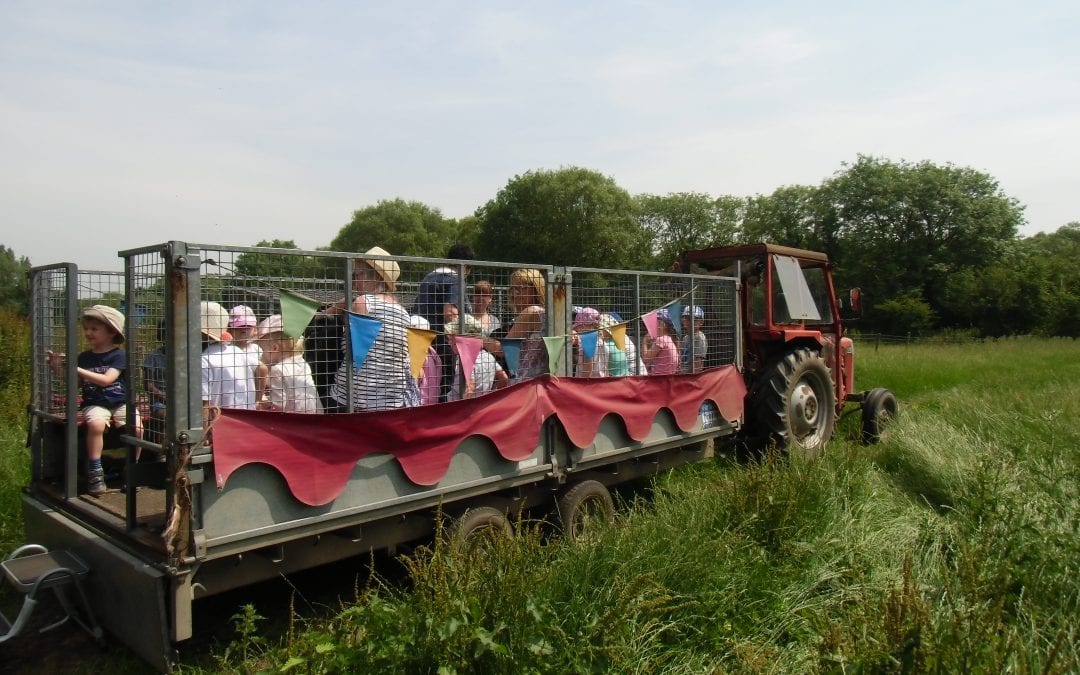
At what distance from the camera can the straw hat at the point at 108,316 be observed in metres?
4.88

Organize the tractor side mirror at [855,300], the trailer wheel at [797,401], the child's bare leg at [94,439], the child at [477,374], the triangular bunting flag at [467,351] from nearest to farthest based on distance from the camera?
the triangular bunting flag at [467,351], the child at [477,374], the child's bare leg at [94,439], the trailer wheel at [797,401], the tractor side mirror at [855,300]

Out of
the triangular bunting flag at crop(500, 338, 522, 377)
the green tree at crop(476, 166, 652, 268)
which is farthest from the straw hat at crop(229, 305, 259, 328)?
the green tree at crop(476, 166, 652, 268)

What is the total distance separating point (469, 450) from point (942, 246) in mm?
45149

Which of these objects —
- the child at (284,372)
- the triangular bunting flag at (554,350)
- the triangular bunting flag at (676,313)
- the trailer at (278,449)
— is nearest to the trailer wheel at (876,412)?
the triangular bunting flag at (676,313)

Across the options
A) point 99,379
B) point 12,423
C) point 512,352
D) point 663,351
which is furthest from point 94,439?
point 12,423

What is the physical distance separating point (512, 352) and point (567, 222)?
4027 centimetres

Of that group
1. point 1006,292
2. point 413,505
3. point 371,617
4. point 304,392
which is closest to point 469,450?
point 413,505

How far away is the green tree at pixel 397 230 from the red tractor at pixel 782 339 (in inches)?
1746

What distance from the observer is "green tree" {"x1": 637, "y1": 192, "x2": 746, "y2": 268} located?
174ft

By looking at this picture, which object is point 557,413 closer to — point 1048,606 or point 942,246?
point 1048,606

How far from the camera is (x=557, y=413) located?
495 centimetres

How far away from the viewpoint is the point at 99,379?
4.80m

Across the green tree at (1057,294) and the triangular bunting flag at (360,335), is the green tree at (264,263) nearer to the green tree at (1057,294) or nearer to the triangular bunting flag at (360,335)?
the triangular bunting flag at (360,335)

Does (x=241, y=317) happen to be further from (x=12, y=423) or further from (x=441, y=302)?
(x=12, y=423)
